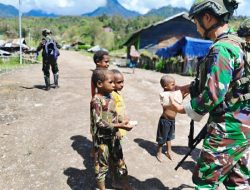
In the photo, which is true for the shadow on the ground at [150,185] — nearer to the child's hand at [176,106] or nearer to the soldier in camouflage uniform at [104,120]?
the soldier in camouflage uniform at [104,120]

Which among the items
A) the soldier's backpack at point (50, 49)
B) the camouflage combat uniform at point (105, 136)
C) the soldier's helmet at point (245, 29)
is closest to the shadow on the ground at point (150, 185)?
the camouflage combat uniform at point (105, 136)

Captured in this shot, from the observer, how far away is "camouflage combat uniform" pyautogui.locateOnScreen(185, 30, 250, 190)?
8.79 ft

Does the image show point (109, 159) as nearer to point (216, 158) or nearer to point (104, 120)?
point (104, 120)

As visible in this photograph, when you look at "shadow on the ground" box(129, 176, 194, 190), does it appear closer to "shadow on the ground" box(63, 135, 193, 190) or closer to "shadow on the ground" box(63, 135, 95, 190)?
"shadow on the ground" box(63, 135, 193, 190)

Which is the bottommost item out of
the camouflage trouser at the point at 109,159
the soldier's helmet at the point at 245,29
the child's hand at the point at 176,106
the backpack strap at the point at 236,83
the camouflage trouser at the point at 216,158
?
the camouflage trouser at the point at 109,159

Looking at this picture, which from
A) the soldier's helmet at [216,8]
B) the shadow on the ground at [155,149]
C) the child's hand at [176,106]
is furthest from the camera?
the shadow on the ground at [155,149]

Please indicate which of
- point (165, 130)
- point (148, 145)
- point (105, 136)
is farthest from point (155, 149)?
point (105, 136)

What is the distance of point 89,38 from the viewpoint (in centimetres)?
9806

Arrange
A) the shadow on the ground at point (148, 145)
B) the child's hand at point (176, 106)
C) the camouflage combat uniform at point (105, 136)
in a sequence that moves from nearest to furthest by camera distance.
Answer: the child's hand at point (176, 106)
the camouflage combat uniform at point (105, 136)
the shadow on the ground at point (148, 145)

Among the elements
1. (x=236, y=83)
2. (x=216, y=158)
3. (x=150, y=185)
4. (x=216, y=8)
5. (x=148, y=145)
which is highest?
(x=216, y=8)

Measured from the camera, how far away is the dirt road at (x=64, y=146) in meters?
4.77

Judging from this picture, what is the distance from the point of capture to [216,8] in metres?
2.79

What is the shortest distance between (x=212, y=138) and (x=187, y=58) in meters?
18.2

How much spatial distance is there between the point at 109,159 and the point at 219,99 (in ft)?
6.68
